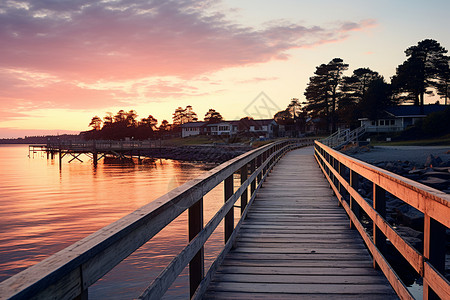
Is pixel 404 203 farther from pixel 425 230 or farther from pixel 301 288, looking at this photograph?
pixel 425 230

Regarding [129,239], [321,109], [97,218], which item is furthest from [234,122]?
[129,239]

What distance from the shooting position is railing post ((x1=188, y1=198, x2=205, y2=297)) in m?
3.22

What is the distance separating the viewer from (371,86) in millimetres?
57406

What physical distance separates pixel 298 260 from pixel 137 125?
405ft

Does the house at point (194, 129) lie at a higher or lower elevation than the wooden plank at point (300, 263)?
higher

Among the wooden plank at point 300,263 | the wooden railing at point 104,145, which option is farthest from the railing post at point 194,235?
the wooden railing at point 104,145

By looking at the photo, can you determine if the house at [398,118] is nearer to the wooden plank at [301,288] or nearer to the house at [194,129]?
the house at [194,129]

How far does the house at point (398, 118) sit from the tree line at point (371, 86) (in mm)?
1284

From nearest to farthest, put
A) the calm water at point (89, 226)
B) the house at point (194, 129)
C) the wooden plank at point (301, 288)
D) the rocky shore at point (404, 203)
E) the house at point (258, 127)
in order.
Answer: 1. the wooden plank at point (301, 288)
2. the rocky shore at point (404, 203)
3. the calm water at point (89, 226)
4. the house at point (258, 127)
5. the house at point (194, 129)

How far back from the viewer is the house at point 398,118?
56344mm

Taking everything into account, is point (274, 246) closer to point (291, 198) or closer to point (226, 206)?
point (226, 206)

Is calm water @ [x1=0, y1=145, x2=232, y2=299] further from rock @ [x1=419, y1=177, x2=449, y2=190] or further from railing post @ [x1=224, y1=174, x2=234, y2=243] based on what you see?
rock @ [x1=419, y1=177, x2=449, y2=190]

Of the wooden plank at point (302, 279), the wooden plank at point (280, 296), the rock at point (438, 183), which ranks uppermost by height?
the wooden plank at point (280, 296)

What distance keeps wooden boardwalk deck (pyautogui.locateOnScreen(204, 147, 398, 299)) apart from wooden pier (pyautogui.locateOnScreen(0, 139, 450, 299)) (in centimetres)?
1
